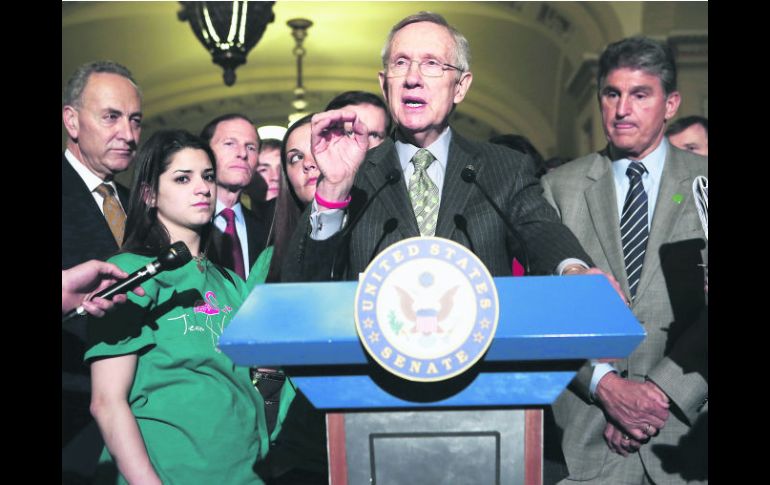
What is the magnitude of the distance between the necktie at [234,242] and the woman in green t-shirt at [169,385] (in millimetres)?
616

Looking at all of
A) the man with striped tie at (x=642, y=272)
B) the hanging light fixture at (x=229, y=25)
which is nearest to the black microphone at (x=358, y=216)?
the man with striped tie at (x=642, y=272)

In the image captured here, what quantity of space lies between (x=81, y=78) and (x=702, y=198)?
6.05ft

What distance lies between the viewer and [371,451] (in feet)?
5.80

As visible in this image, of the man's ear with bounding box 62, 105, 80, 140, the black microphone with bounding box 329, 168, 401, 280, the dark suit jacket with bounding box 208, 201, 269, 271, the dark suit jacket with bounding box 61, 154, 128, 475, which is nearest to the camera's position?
the black microphone with bounding box 329, 168, 401, 280

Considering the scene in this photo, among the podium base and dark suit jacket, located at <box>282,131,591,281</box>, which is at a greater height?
dark suit jacket, located at <box>282,131,591,281</box>

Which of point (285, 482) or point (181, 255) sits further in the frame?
point (285, 482)

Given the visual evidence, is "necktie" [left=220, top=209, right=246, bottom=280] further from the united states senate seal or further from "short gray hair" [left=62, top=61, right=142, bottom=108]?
the united states senate seal

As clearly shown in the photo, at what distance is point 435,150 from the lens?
7.66ft

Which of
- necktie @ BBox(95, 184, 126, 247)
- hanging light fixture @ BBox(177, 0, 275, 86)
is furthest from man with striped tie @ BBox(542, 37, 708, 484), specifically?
hanging light fixture @ BBox(177, 0, 275, 86)

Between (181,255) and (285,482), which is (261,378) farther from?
(181,255)

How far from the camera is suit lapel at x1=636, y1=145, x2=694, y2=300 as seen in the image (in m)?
2.64

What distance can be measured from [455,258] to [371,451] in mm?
382

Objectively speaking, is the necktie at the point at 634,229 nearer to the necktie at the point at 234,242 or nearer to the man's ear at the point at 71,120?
the necktie at the point at 234,242
